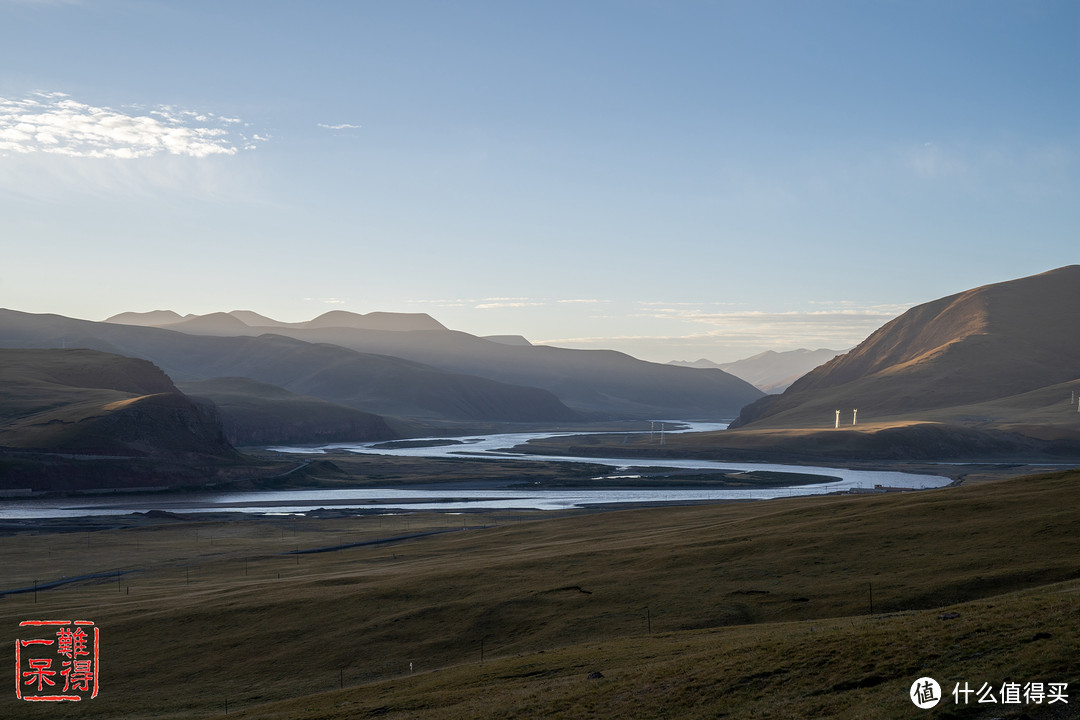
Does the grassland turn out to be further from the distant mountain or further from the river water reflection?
the distant mountain

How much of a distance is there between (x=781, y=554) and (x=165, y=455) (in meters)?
158

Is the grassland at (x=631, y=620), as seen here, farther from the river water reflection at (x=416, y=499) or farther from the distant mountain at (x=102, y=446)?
the distant mountain at (x=102, y=446)

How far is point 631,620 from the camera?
158 feet

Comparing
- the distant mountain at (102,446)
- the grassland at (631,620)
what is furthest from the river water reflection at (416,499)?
the grassland at (631,620)

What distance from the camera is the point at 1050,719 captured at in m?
20.9

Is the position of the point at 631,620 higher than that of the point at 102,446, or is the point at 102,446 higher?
the point at 631,620

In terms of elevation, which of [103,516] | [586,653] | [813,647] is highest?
[813,647]

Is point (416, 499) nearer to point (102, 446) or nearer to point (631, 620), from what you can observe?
point (102, 446)

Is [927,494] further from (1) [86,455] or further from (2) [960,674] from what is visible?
(1) [86,455]

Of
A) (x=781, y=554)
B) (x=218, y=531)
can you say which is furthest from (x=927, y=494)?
(x=218, y=531)

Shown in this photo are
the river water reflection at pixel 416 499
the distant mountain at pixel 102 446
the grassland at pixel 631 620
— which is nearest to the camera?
the grassland at pixel 631 620

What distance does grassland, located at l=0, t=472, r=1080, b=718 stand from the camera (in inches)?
1084

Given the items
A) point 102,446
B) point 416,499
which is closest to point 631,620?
point 416,499

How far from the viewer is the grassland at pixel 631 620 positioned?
90.3 ft
